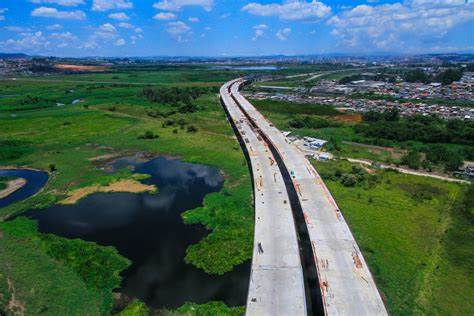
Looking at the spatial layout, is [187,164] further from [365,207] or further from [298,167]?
[365,207]

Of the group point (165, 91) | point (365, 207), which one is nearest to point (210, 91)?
point (165, 91)

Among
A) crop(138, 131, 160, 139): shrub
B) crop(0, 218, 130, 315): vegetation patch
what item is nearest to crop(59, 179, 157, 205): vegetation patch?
crop(0, 218, 130, 315): vegetation patch

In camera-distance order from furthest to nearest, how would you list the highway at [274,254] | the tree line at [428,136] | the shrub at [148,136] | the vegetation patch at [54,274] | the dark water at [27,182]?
the shrub at [148,136] → the tree line at [428,136] → the dark water at [27,182] → the vegetation patch at [54,274] → the highway at [274,254]

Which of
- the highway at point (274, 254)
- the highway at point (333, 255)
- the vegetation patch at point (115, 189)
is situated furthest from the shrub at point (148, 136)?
the highway at point (333, 255)

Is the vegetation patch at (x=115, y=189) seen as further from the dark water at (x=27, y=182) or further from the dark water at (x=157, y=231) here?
the dark water at (x=27, y=182)

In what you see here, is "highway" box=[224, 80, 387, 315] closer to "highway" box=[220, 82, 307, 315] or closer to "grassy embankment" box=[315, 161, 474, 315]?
"highway" box=[220, 82, 307, 315]

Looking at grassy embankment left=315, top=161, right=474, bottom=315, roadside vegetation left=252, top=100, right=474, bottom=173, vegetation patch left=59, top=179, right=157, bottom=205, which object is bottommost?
grassy embankment left=315, top=161, right=474, bottom=315
